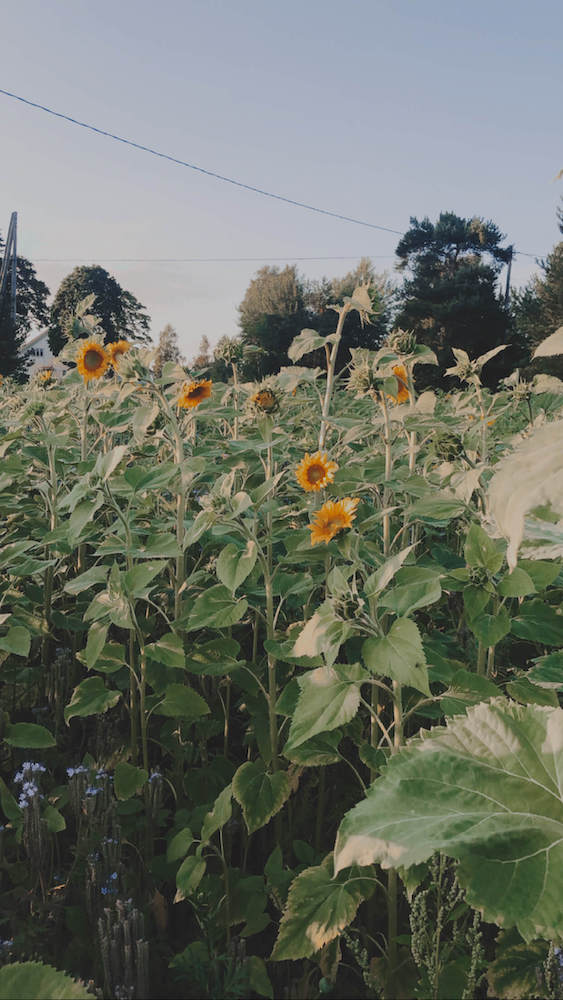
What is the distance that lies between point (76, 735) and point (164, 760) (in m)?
0.28

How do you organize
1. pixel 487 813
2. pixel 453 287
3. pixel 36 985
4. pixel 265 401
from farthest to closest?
1. pixel 453 287
2. pixel 265 401
3. pixel 487 813
4. pixel 36 985

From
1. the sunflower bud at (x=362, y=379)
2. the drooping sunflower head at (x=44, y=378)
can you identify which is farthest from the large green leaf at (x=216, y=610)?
the drooping sunflower head at (x=44, y=378)

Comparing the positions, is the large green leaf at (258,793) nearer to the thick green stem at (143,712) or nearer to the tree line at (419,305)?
the thick green stem at (143,712)

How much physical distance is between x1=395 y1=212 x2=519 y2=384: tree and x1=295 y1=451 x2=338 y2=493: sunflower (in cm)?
2477

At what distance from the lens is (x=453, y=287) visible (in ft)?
102

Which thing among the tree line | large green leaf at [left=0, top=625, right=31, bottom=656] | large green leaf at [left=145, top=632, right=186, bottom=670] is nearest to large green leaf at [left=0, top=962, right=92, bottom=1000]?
large green leaf at [left=145, top=632, right=186, bottom=670]

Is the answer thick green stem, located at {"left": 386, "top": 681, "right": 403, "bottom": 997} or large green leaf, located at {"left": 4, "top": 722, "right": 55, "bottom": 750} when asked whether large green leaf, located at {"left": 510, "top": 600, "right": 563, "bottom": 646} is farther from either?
large green leaf, located at {"left": 4, "top": 722, "right": 55, "bottom": 750}

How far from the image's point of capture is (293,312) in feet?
125

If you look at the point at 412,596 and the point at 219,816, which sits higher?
the point at 412,596

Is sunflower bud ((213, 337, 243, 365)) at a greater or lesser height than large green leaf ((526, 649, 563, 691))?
greater

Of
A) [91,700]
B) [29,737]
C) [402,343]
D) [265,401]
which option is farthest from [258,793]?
[402,343]

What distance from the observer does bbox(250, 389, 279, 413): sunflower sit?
2.17 m

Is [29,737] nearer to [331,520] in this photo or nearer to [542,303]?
[331,520]

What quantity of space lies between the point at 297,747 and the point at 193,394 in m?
1.32
